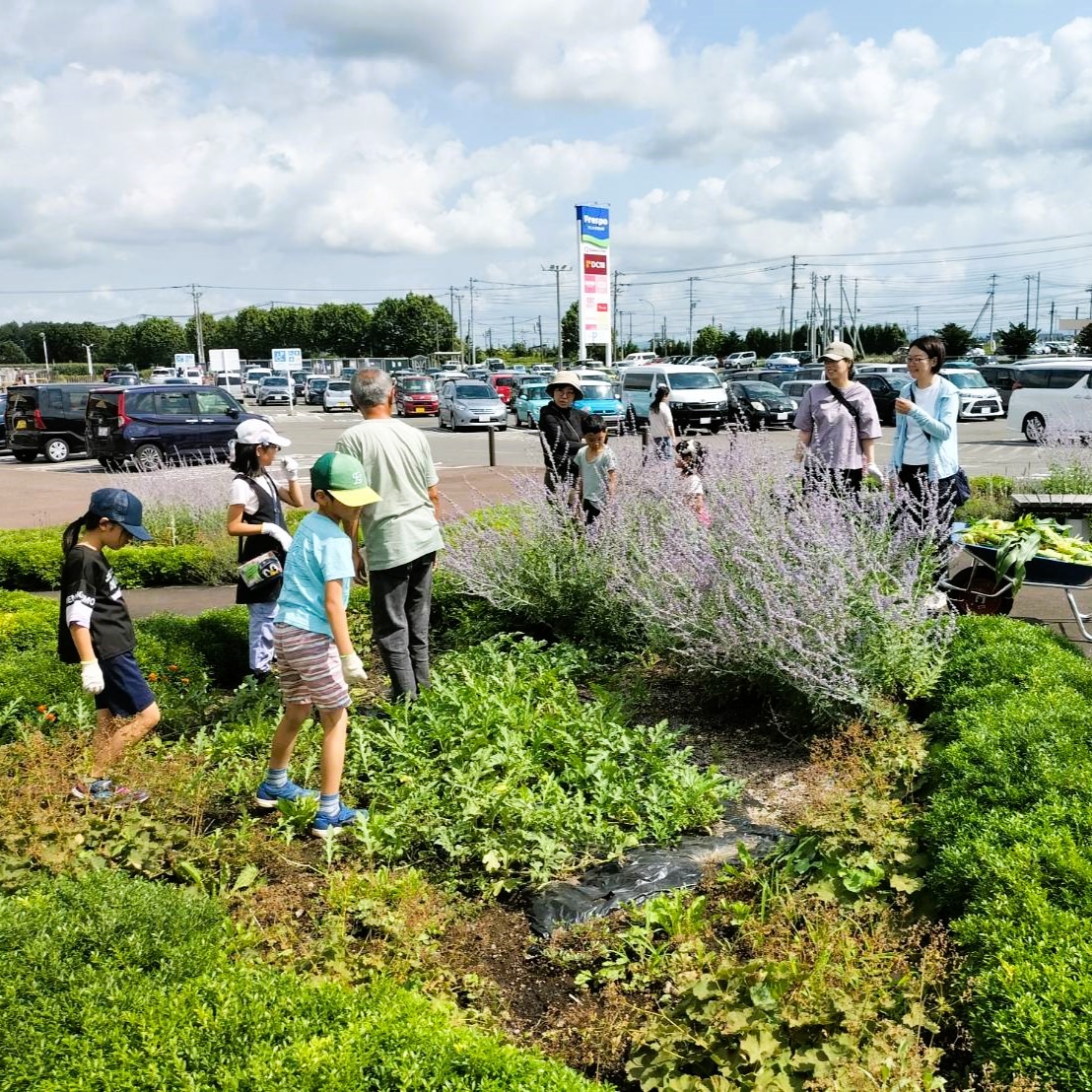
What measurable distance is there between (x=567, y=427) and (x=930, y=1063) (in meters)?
5.87

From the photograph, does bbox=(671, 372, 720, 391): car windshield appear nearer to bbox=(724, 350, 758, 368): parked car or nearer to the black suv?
the black suv

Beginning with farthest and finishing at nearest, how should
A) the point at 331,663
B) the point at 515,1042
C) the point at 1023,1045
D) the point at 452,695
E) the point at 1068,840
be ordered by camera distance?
1. the point at 452,695
2. the point at 331,663
3. the point at 1068,840
4. the point at 515,1042
5. the point at 1023,1045

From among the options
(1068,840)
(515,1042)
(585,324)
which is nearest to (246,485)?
(515,1042)

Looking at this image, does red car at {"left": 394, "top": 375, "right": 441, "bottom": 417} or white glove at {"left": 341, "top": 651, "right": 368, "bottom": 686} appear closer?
white glove at {"left": 341, "top": 651, "right": 368, "bottom": 686}

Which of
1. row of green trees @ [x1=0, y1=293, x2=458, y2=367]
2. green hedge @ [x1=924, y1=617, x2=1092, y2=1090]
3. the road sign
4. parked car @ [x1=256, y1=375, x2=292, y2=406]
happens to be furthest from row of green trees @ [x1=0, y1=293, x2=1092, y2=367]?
green hedge @ [x1=924, y1=617, x2=1092, y2=1090]

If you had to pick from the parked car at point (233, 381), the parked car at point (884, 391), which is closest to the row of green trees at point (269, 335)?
the parked car at point (233, 381)

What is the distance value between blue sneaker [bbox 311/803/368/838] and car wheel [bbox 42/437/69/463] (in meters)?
23.6

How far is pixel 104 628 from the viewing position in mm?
4312

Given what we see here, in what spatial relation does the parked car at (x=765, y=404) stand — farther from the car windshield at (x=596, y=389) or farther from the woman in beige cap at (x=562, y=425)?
the woman in beige cap at (x=562, y=425)

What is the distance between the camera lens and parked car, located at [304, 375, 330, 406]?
177 ft

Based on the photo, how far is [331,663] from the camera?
410cm

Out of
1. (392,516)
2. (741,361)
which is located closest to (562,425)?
(392,516)

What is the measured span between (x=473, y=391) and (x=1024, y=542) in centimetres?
3010

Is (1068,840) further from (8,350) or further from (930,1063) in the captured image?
(8,350)
